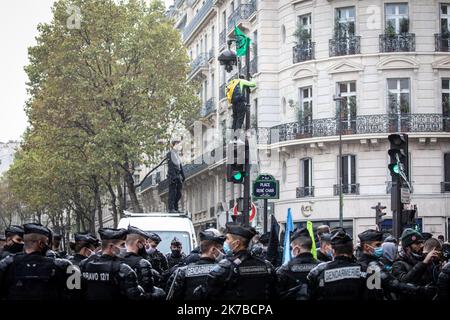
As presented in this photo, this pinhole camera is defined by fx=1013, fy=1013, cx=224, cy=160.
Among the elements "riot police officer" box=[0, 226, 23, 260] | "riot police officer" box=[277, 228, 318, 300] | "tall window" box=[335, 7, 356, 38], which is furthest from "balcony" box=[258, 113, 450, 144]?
"riot police officer" box=[277, 228, 318, 300]

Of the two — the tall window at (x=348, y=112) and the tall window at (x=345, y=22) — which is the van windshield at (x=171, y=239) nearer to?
the tall window at (x=348, y=112)

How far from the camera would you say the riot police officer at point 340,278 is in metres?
9.18

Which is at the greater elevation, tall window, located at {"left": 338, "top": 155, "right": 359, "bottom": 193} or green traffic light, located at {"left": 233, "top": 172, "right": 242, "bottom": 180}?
tall window, located at {"left": 338, "top": 155, "right": 359, "bottom": 193}

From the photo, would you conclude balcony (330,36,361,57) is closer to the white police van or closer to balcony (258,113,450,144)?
balcony (258,113,450,144)

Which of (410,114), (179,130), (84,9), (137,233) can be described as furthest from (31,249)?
(179,130)

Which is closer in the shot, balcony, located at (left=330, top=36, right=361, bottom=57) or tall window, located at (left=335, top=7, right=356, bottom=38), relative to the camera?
balcony, located at (left=330, top=36, right=361, bottom=57)

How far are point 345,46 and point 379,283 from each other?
32.7 m

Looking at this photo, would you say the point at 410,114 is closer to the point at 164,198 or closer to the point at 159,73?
the point at 159,73

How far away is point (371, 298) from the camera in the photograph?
9336mm

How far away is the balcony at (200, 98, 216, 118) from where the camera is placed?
5472cm

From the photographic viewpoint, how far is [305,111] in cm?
4253

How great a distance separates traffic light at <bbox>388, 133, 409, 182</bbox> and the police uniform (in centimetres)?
692

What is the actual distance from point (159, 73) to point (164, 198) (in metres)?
21.8

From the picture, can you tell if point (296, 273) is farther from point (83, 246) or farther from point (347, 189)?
point (347, 189)
